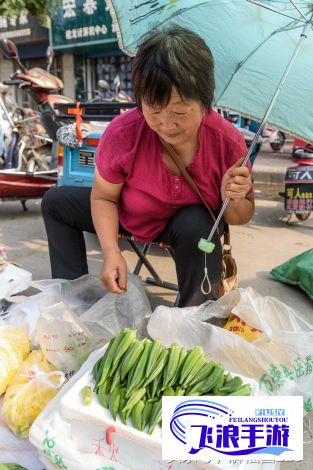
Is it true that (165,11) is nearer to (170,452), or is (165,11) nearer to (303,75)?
(303,75)

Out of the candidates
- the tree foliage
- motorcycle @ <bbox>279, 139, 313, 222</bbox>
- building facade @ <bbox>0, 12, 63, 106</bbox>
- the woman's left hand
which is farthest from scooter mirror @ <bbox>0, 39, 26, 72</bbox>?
building facade @ <bbox>0, 12, 63, 106</bbox>

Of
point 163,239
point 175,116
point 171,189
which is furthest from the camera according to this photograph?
point 163,239

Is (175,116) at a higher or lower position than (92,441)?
higher

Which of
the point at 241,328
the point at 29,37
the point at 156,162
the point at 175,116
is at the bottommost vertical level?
the point at 241,328

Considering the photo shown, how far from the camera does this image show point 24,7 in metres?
6.11

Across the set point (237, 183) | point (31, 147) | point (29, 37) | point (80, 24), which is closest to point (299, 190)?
point (237, 183)

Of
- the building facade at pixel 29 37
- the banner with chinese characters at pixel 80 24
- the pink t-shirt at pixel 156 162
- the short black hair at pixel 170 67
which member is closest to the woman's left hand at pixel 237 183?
the pink t-shirt at pixel 156 162

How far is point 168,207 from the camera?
69.9 inches

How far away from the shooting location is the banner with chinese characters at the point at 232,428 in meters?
0.99

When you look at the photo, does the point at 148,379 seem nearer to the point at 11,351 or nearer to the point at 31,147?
the point at 11,351

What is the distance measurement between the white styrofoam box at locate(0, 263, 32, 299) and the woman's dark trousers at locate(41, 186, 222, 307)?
0.57 feet

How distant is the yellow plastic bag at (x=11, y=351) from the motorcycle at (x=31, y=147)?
2542 mm

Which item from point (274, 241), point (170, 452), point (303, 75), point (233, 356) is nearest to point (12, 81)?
point (274, 241)

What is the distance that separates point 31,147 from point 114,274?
3874 mm
